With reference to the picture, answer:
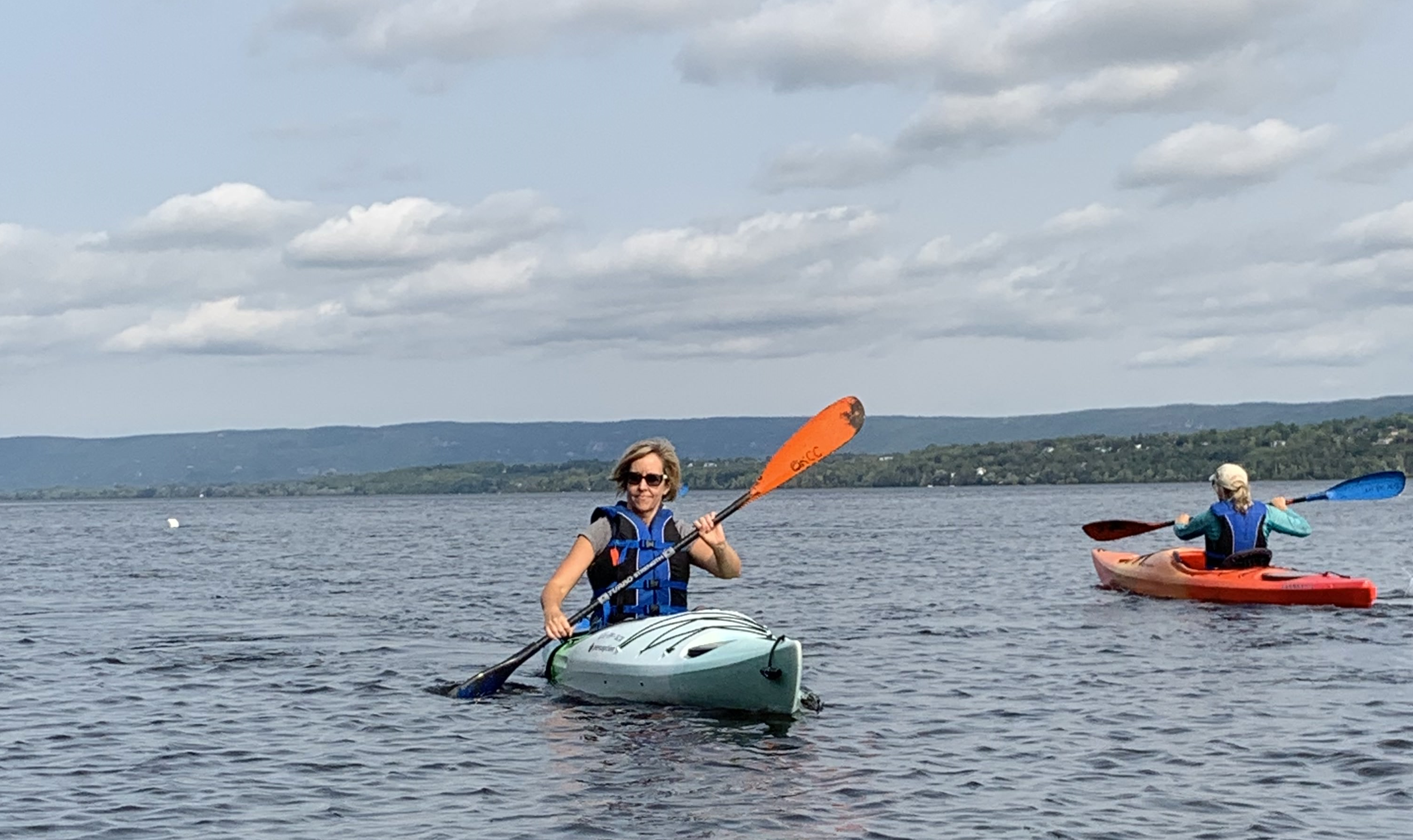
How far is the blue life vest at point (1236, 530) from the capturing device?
21.6 metres

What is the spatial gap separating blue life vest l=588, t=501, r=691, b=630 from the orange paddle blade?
143cm

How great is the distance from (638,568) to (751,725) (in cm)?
160

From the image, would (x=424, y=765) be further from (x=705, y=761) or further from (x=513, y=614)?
(x=513, y=614)

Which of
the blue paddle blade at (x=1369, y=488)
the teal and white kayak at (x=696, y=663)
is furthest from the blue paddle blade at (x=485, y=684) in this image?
the blue paddle blade at (x=1369, y=488)

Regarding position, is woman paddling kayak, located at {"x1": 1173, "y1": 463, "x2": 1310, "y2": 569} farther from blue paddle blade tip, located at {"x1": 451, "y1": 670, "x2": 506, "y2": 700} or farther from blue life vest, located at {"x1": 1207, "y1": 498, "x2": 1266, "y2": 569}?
blue paddle blade tip, located at {"x1": 451, "y1": 670, "x2": 506, "y2": 700}

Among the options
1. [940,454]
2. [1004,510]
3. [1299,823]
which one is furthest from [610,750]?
[940,454]

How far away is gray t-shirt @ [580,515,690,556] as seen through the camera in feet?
41.1

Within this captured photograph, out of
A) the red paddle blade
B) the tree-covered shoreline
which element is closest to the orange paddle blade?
the red paddle blade

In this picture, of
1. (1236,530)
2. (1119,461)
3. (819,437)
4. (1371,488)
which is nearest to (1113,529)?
(1371,488)

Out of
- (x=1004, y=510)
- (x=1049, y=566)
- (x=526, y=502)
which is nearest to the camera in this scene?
(x=1049, y=566)

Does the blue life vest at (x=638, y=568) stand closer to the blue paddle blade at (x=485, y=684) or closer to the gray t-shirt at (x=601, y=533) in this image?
the gray t-shirt at (x=601, y=533)

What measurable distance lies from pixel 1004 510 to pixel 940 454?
97795 mm

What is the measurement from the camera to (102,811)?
10250 mm

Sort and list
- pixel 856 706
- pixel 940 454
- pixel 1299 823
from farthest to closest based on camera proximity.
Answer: pixel 940 454
pixel 856 706
pixel 1299 823
